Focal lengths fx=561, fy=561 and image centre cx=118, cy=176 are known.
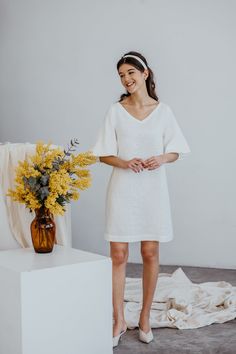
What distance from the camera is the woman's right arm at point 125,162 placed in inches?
92.1

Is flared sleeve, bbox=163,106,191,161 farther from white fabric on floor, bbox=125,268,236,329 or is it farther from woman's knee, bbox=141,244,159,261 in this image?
white fabric on floor, bbox=125,268,236,329

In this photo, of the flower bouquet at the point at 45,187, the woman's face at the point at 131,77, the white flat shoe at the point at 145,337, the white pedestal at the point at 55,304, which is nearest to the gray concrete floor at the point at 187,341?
the white flat shoe at the point at 145,337

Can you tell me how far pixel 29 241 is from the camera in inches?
119

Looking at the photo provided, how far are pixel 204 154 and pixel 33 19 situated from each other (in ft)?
5.96

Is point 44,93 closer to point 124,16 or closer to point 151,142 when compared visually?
point 124,16

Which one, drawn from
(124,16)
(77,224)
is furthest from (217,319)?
(124,16)

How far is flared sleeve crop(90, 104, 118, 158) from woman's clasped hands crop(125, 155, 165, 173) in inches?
4.7

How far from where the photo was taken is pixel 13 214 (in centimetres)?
304

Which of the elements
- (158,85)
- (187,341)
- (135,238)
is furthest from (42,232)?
(158,85)

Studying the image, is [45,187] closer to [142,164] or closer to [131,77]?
[142,164]

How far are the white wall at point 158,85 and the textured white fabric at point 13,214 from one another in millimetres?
1363

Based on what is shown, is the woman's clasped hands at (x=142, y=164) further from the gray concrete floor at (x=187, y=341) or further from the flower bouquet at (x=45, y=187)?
the gray concrete floor at (x=187, y=341)

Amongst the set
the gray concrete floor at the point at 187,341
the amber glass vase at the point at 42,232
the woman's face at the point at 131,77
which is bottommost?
the gray concrete floor at the point at 187,341

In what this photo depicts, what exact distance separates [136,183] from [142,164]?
13 cm
